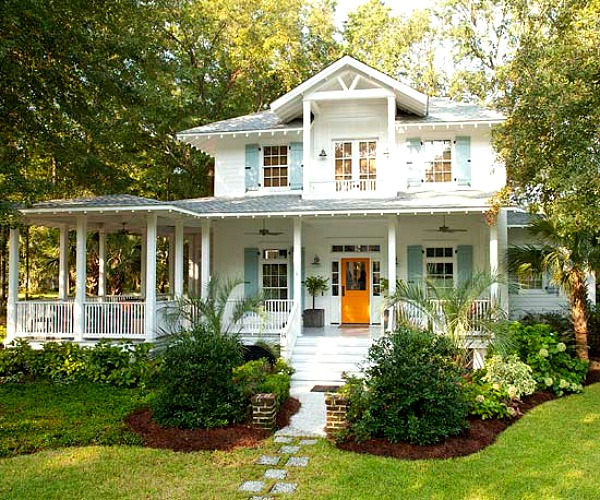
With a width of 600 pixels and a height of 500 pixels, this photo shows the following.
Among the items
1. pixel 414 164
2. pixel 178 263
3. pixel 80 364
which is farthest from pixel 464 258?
pixel 80 364

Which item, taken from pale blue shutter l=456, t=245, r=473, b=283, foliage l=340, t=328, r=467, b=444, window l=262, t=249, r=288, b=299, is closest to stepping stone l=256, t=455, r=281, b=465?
foliage l=340, t=328, r=467, b=444

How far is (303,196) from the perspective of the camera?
15.0 metres

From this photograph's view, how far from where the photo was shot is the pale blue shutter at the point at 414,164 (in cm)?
1557

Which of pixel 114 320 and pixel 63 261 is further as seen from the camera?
pixel 63 261

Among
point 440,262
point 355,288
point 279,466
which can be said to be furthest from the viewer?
point 355,288

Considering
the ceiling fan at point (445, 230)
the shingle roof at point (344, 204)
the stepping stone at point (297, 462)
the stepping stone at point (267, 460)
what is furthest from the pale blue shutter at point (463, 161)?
the stepping stone at point (267, 460)

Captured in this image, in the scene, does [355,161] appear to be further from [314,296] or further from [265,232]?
[314,296]

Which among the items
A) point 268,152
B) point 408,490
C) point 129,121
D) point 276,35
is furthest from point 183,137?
point 408,490

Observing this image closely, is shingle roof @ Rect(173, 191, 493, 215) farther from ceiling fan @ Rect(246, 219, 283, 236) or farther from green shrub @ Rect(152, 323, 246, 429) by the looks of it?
green shrub @ Rect(152, 323, 246, 429)

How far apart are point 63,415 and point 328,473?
4.94 meters

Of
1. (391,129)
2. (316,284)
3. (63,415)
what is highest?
(391,129)

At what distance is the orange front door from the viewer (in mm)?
16031

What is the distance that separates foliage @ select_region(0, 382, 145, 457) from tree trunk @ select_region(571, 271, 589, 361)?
938cm

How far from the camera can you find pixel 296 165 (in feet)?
52.9
